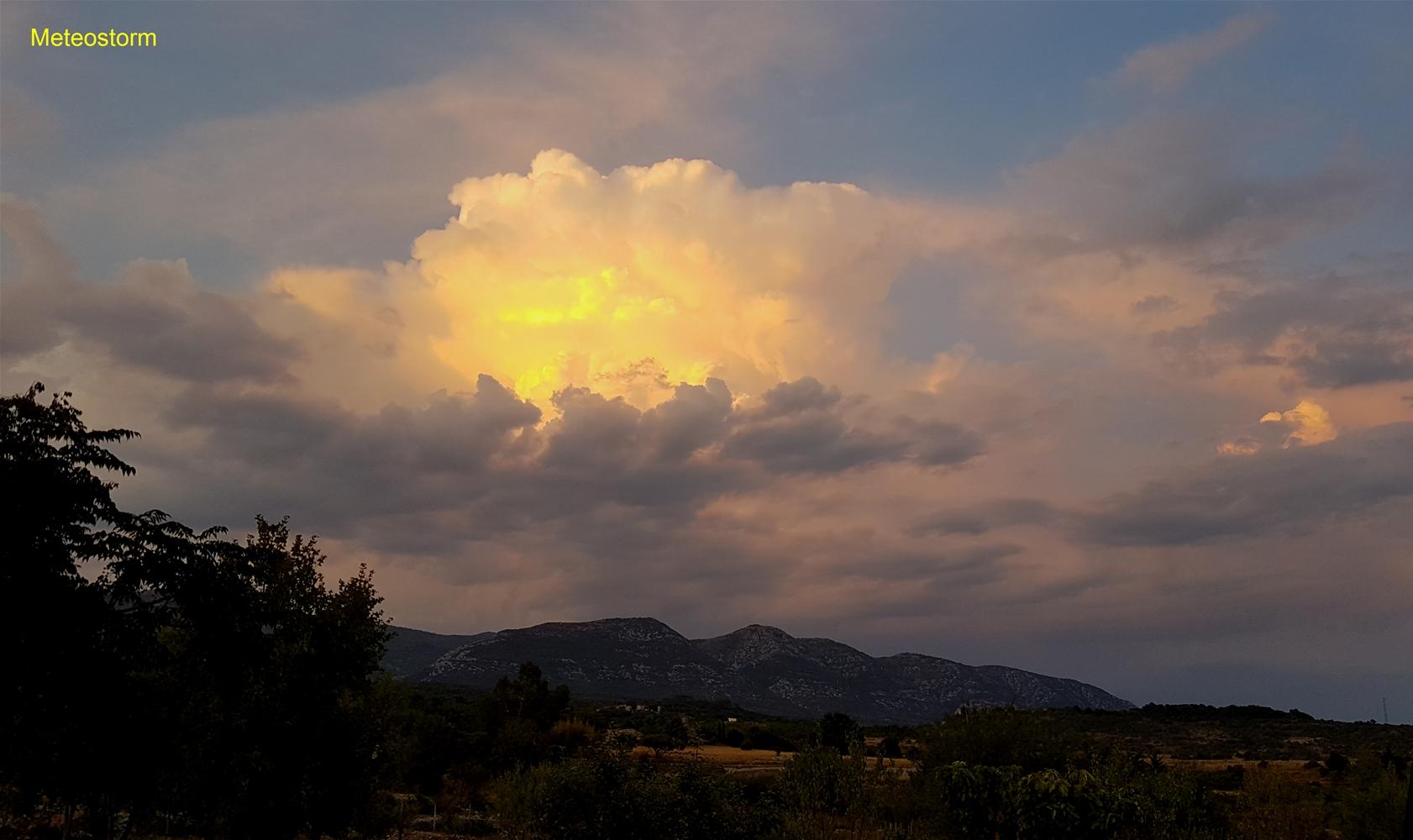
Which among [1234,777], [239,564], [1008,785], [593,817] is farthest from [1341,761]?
[239,564]

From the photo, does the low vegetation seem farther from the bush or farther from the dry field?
the dry field

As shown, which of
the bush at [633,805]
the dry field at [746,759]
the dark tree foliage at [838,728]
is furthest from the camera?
the dark tree foliage at [838,728]

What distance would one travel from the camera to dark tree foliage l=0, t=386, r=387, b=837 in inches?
1071

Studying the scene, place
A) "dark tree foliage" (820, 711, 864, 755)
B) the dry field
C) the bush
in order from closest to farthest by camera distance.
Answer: the bush
the dry field
"dark tree foliage" (820, 711, 864, 755)

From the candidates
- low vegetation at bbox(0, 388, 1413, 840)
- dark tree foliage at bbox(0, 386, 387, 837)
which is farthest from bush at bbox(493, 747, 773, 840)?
dark tree foliage at bbox(0, 386, 387, 837)

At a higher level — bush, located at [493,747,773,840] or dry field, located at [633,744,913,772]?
bush, located at [493,747,773,840]

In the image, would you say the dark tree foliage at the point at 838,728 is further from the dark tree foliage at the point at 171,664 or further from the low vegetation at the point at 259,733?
the dark tree foliage at the point at 171,664

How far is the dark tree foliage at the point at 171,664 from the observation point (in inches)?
1071

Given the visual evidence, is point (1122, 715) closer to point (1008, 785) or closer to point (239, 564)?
point (1008, 785)

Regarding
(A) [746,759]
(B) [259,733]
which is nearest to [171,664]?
(B) [259,733]

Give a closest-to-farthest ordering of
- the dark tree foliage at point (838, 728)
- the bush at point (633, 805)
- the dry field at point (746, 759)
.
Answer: the bush at point (633, 805) < the dry field at point (746, 759) < the dark tree foliage at point (838, 728)

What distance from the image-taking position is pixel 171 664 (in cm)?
2984

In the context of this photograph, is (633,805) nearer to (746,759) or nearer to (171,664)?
(171,664)

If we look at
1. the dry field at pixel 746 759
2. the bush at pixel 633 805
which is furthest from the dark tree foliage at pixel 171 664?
the dry field at pixel 746 759
